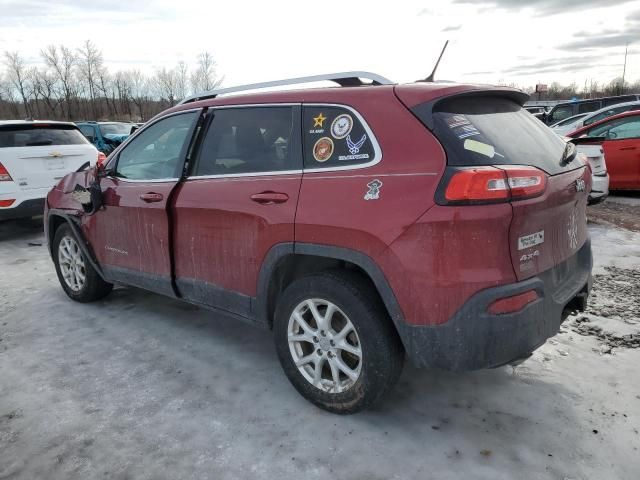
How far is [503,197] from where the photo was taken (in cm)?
231

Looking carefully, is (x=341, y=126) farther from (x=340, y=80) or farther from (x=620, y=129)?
(x=620, y=129)

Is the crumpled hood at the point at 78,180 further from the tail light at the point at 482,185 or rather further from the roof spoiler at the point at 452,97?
the tail light at the point at 482,185

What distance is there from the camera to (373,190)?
252cm

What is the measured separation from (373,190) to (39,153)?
21.0 feet

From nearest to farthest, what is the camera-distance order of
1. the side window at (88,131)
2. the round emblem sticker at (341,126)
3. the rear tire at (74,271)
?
the round emblem sticker at (341,126) < the rear tire at (74,271) < the side window at (88,131)

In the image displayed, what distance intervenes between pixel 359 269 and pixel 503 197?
0.84 metres

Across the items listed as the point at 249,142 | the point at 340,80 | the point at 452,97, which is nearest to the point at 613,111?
the point at 340,80

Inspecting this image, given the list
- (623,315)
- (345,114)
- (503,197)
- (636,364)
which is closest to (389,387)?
(503,197)

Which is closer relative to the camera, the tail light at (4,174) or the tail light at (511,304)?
the tail light at (511,304)

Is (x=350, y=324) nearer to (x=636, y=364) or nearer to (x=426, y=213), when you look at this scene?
(x=426, y=213)

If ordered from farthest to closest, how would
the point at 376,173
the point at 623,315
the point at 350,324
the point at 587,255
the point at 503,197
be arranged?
the point at 623,315 → the point at 587,255 → the point at 350,324 → the point at 376,173 → the point at 503,197

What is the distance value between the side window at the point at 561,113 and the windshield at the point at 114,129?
13.8 m

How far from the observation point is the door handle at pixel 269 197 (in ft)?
9.51

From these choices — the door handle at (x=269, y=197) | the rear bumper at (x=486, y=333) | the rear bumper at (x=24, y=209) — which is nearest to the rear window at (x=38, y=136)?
the rear bumper at (x=24, y=209)
